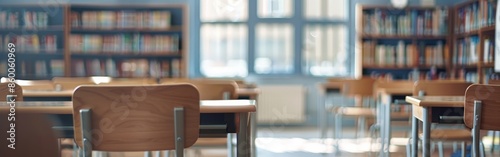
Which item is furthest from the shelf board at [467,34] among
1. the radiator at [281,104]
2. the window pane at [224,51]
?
the window pane at [224,51]

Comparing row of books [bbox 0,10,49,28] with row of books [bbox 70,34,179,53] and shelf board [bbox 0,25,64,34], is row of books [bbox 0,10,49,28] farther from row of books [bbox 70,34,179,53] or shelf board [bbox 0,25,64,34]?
row of books [bbox 70,34,179,53]

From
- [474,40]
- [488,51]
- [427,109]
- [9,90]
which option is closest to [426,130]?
[427,109]

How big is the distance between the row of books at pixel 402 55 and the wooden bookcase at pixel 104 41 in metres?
2.07

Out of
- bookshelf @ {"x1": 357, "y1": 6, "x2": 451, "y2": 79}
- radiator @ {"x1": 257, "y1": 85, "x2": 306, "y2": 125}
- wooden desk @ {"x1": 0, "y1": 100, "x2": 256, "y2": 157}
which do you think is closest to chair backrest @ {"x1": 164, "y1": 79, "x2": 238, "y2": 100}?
wooden desk @ {"x1": 0, "y1": 100, "x2": 256, "y2": 157}

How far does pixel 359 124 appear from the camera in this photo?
19.4 feet

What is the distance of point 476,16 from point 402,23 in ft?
3.26

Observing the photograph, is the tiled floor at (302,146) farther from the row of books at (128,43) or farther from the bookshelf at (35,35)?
the bookshelf at (35,35)

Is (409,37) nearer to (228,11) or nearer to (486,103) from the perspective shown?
(228,11)

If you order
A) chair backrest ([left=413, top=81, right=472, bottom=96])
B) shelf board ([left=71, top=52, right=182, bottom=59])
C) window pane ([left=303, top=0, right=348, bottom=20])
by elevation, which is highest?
window pane ([left=303, top=0, right=348, bottom=20])

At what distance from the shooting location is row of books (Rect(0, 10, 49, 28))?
594 cm

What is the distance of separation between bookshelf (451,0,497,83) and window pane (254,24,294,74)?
1834 mm

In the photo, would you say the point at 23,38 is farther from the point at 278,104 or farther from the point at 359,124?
the point at 359,124

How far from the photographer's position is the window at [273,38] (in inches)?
251

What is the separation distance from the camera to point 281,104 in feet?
20.5
